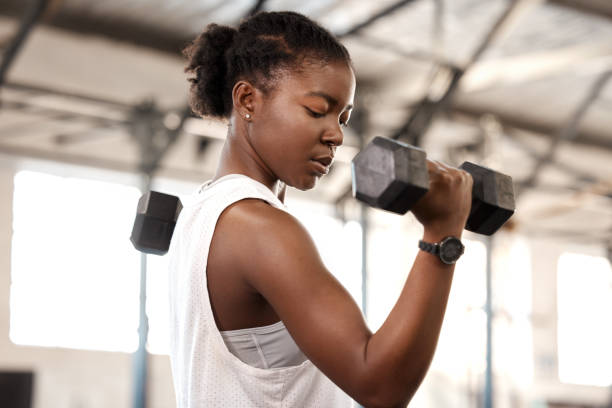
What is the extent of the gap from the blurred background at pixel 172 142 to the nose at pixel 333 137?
571 cm

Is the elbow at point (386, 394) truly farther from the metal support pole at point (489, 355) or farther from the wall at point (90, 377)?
the wall at point (90, 377)

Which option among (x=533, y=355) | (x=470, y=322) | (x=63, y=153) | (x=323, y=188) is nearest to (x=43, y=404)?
(x=63, y=153)

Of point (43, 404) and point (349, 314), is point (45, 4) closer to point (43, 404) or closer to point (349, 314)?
point (43, 404)

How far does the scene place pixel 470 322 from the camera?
36.4 feet

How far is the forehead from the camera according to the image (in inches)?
50.8

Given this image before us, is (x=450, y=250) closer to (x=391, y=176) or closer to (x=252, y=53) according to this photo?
(x=391, y=176)

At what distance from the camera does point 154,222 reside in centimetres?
172

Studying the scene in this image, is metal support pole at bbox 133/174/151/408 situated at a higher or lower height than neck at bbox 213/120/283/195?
higher

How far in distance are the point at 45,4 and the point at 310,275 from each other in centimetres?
637

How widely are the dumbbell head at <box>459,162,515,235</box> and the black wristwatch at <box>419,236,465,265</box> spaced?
12cm

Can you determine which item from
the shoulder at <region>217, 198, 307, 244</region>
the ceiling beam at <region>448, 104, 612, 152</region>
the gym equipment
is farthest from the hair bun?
the ceiling beam at <region>448, 104, 612, 152</region>

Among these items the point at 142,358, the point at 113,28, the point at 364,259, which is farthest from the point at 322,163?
the point at 364,259

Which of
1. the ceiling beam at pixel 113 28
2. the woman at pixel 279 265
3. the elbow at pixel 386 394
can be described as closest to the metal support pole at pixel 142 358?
the ceiling beam at pixel 113 28

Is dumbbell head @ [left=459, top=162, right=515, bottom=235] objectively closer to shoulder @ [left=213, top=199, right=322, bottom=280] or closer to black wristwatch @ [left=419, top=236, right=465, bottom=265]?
black wristwatch @ [left=419, top=236, right=465, bottom=265]
